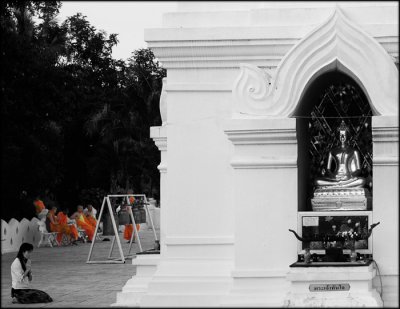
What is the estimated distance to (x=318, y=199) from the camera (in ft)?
39.4

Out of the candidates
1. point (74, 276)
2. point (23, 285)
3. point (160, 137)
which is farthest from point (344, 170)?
point (74, 276)

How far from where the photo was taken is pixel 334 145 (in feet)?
40.7

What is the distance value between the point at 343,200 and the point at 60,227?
65.6ft

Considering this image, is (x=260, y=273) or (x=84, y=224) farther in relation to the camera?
(x=84, y=224)

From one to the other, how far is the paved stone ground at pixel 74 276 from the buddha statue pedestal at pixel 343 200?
3279 mm

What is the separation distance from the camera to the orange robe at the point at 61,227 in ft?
101

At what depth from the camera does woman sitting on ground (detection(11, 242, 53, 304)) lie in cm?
1462

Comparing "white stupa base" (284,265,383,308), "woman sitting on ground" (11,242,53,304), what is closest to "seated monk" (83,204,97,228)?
"woman sitting on ground" (11,242,53,304)

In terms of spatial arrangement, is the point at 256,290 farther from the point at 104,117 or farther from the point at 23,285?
the point at 104,117

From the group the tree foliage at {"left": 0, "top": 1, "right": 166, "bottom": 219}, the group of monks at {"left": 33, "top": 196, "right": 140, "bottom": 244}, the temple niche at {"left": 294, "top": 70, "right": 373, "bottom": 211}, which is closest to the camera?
the temple niche at {"left": 294, "top": 70, "right": 373, "bottom": 211}

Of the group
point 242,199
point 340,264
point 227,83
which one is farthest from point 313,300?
point 227,83

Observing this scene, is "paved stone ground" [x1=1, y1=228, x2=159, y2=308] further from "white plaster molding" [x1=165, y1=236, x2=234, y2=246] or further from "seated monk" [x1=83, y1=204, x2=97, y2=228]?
"seated monk" [x1=83, y1=204, x2=97, y2=228]

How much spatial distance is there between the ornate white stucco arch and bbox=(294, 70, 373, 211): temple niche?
0.63 metres

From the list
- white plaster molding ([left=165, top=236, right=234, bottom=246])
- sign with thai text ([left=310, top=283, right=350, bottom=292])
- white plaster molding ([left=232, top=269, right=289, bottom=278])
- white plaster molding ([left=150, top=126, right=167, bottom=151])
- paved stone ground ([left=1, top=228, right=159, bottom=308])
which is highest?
white plaster molding ([left=150, top=126, right=167, bottom=151])
